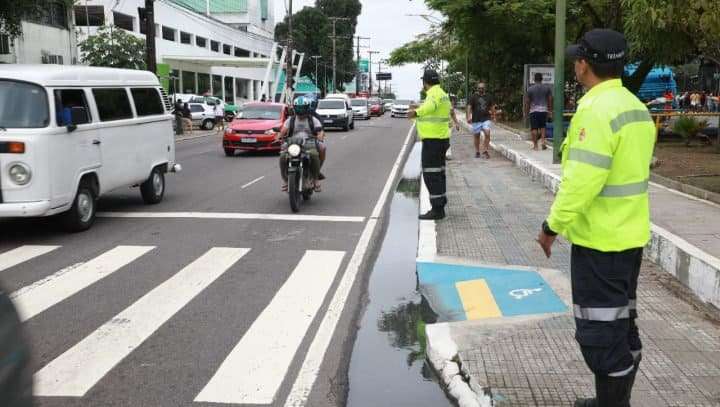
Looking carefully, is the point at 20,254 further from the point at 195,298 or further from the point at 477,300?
the point at 477,300

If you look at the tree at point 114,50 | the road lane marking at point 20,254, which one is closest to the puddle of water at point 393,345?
the road lane marking at point 20,254

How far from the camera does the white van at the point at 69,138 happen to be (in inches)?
339

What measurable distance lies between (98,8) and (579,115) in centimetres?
4808

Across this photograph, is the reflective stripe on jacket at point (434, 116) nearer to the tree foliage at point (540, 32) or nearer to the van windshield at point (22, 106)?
the tree foliage at point (540, 32)

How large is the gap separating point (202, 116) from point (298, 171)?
90.5 ft

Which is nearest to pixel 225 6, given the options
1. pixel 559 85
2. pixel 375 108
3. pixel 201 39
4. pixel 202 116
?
pixel 201 39

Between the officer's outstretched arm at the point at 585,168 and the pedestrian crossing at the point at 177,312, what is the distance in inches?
82.1

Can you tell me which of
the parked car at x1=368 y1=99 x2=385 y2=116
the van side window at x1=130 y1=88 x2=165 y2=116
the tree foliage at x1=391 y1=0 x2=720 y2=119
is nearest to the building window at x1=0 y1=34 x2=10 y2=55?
the tree foliage at x1=391 y1=0 x2=720 y2=119

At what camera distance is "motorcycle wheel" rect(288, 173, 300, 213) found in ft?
35.9

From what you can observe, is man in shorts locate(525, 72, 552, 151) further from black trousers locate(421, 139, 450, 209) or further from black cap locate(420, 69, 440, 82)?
black cap locate(420, 69, 440, 82)

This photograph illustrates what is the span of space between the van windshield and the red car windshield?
43.9 ft

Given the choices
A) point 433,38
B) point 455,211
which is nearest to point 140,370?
point 455,211

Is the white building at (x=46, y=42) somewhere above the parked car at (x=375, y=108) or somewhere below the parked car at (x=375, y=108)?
above

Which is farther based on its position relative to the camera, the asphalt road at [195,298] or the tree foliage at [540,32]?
the tree foliage at [540,32]
